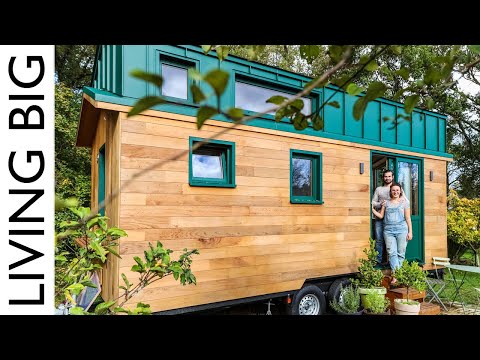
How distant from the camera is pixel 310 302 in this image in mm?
4070

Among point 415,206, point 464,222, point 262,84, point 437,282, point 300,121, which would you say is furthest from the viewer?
point 464,222

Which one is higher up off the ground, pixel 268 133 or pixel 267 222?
pixel 268 133

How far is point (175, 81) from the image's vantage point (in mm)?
3137

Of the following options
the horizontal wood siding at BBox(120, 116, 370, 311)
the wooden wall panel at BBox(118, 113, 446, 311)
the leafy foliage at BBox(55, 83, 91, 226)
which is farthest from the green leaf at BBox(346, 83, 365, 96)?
the leafy foliage at BBox(55, 83, 91, 226)

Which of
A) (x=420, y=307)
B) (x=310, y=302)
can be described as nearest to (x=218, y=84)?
(x=310, y=302)

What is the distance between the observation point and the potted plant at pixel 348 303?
4.09 m

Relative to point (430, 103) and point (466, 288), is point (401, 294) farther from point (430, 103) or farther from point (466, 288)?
point (430, 103)

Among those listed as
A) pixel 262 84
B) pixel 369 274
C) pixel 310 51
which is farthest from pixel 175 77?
pixel 369 274

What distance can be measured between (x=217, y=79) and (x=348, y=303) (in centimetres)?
421

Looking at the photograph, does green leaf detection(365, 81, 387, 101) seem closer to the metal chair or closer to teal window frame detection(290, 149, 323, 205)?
teal window frame detection(290, 149, 323, 205)

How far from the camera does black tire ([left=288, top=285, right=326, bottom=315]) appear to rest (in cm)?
385
